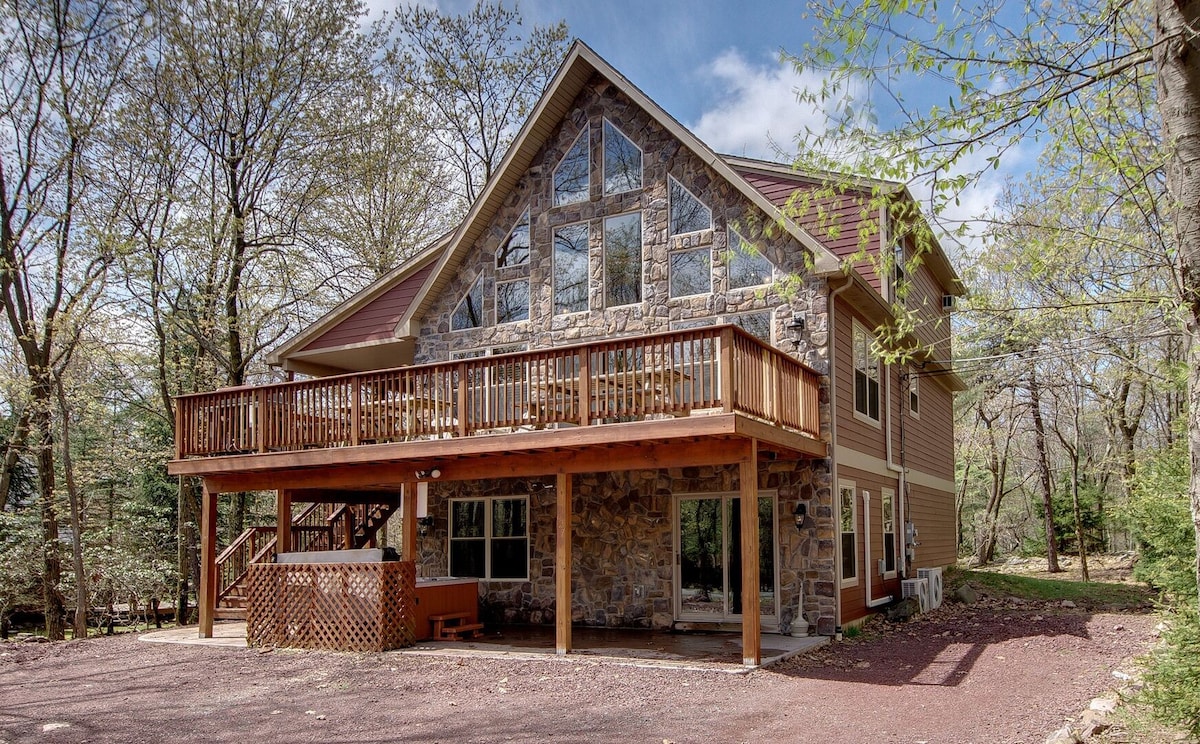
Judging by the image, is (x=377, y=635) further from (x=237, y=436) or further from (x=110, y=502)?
(x=110, y=502)

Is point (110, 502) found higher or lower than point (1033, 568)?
higher

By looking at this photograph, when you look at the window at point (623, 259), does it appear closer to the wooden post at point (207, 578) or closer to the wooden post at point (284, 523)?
the wooden post at point (284, 523)

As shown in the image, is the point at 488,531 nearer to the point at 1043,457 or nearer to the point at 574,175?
the point at 574,175

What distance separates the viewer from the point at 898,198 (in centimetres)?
1498

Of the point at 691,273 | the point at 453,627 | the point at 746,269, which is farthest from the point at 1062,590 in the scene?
the point at 453,627

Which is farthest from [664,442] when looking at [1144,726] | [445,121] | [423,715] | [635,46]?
[445,121]

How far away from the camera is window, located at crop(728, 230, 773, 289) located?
12.9 meters

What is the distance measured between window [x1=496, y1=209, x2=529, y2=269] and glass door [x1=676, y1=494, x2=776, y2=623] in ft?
15.1

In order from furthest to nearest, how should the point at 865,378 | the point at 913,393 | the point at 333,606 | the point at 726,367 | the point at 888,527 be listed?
the point at 913,393, the point at 888,527, the point at 865,378, the point at 333,606, the point at 726,367

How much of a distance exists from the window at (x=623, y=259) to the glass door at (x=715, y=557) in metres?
3.12

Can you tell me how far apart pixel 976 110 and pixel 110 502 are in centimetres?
2402

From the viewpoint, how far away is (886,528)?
15.1 m

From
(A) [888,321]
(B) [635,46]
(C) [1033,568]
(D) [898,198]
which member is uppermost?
(B) [635,46]

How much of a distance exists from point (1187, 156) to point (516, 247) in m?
10.8
